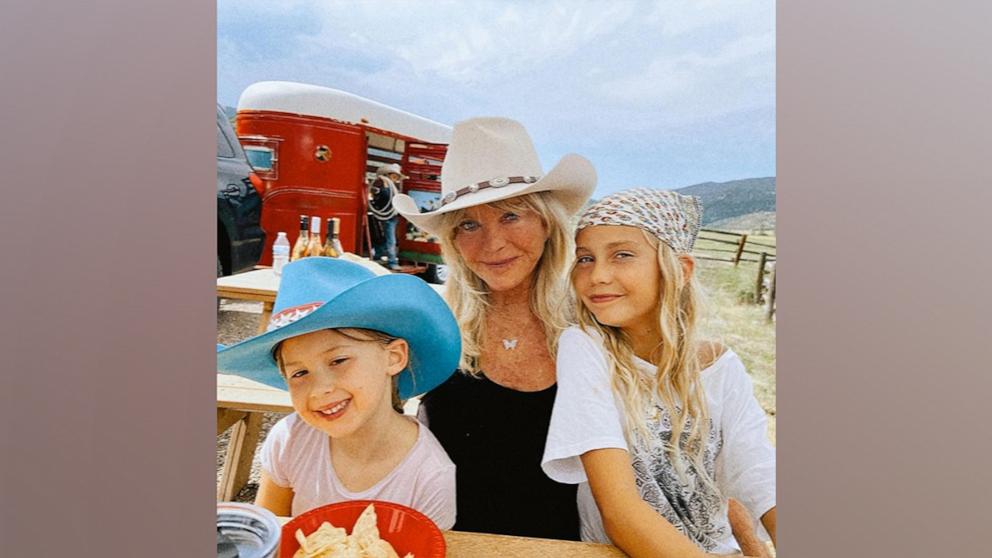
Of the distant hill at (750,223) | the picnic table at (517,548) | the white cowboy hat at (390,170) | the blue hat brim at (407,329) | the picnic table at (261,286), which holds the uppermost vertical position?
the white cowboy hat at (390,170)

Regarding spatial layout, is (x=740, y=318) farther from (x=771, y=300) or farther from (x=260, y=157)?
(x=260, y=157)

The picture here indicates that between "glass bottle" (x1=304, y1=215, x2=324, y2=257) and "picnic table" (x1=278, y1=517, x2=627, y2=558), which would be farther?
"glass bottle" (x1=304, y1=215, x2=324, y2=257)

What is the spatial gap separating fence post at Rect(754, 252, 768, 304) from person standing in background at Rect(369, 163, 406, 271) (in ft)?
3.52

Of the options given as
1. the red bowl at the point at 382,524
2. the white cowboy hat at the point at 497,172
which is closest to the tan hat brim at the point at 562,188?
the white cowboy hat at the point at 497,172

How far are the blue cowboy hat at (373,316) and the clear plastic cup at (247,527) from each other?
1.32 ft

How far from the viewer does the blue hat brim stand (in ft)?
7.30

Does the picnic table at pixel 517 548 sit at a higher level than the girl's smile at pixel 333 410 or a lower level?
lower

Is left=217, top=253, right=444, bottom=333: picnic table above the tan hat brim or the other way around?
the other way around

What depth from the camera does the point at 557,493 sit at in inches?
88.0

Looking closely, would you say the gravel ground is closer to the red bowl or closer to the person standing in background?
the red bowl

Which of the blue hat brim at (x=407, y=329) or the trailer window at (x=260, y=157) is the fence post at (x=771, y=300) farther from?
the trailer window at (x=260, y=157)

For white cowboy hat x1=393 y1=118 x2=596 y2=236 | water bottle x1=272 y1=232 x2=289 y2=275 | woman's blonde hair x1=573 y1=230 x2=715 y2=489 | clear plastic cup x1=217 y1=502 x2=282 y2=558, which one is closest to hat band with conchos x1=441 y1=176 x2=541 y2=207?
white cowboy hat x1=393 y1=118 x2=596 y2=236

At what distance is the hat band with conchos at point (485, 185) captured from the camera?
2.21 m
